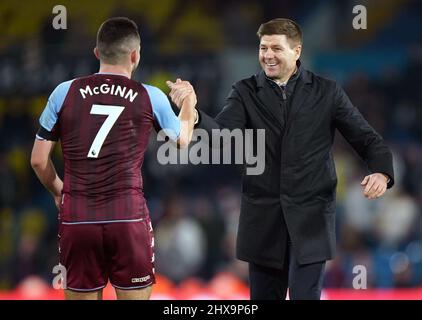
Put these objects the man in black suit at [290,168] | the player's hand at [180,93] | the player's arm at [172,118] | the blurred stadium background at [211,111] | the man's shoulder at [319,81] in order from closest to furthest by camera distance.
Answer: the player's arm at [172,118] < the player's hand at [180,93] < the man in black suit at [290,168] < the man's shoulder at [319,81] < the blurred stadium background at [211,111]

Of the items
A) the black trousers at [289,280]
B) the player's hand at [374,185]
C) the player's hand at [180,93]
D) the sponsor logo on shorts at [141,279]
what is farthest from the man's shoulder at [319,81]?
the sponsor logo on shorts at [141,279]

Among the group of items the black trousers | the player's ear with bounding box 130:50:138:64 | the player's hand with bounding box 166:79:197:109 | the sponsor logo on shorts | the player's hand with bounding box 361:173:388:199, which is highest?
the player's ear with bounding box 130:50:138:64

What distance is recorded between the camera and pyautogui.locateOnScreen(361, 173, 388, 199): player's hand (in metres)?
4.85

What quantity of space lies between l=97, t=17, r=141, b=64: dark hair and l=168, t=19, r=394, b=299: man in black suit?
0.40 meters

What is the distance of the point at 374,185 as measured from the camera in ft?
16.0

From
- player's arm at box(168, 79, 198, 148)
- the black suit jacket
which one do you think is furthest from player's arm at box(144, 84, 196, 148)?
the black suit jacket

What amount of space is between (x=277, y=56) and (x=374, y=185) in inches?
31.6

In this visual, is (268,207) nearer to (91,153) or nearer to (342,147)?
(91,153)

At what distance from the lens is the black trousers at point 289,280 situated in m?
4.86

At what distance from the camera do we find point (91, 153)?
4.55 metres

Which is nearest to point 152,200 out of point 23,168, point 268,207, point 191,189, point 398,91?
point 191,189

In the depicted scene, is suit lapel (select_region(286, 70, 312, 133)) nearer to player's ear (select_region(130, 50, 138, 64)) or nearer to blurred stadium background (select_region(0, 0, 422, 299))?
player's ear (select_region(130, 50, 138, 64))

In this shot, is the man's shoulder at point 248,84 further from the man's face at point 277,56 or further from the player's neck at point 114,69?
the player's neck at point 114,69

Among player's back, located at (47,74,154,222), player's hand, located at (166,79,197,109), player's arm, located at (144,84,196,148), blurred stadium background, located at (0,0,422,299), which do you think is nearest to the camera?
player's back, located at (47,74,154,222)
